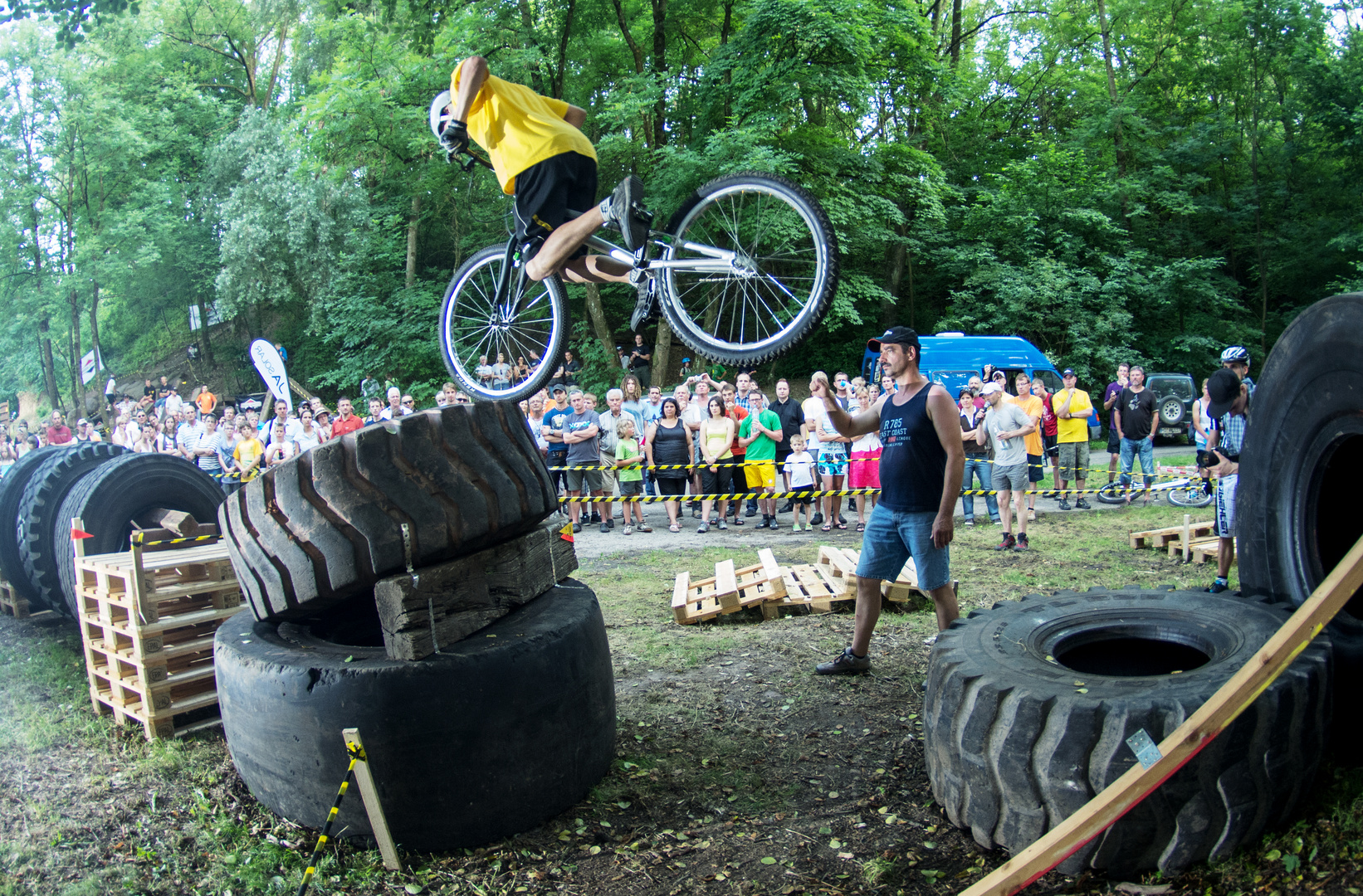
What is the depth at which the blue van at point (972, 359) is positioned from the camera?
15.8 m

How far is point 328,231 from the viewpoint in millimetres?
22500

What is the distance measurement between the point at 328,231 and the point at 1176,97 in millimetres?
25608

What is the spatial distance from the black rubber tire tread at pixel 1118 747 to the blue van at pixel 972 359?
1237 cm

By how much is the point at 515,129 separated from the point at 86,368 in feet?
110

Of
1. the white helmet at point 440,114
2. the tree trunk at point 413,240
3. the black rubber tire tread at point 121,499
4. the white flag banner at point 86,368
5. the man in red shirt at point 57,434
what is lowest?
the black rubber tire tread at point 121,499

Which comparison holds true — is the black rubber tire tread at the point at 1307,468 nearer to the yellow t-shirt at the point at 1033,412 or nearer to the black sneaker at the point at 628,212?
the black sneaker at the point at 628,212

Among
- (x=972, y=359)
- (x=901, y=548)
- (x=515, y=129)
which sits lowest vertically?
(x=901, y=548)

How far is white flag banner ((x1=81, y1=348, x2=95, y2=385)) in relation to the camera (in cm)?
2878

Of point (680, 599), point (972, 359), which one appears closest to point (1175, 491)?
point (972, 359)

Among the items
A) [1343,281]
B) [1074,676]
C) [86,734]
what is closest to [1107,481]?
[1074,676]

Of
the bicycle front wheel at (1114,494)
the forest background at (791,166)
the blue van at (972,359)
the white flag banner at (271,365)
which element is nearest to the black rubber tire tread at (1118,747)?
the white flag banner at (271,365)

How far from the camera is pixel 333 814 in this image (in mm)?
3047

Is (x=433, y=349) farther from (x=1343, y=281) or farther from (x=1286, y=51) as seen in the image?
(x=1286, y=51)

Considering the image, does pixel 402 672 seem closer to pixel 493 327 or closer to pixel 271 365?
pixel 493 327
